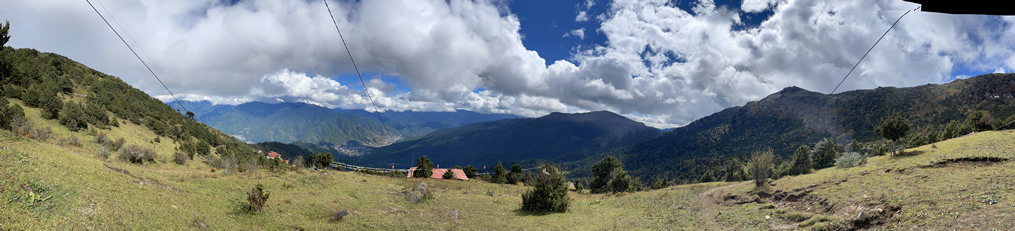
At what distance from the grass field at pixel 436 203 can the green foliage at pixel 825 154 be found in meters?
43.6

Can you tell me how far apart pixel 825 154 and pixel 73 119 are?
102 m

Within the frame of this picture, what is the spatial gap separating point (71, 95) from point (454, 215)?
5287 centimetres

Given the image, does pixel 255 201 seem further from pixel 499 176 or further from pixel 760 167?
pixel 499 176

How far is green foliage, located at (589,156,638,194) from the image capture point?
57750 mm

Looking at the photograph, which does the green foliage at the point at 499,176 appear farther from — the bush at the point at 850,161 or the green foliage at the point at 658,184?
the bush at the point at 850,161

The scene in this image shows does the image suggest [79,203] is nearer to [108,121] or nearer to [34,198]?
[34,198]

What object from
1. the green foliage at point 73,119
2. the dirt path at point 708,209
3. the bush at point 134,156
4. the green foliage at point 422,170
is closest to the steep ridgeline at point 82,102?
the green foliage at point 73,119

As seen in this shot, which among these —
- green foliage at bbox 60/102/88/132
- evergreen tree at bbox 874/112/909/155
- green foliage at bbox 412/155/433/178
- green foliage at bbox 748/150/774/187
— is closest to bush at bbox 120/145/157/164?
green foliage at bbox 60/102/88/132

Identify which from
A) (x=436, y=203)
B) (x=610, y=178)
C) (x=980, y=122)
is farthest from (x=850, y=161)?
(x=610, y=178)

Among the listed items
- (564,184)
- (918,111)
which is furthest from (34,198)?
(918,111)

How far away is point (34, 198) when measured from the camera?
8414 mm

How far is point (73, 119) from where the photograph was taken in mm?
29250

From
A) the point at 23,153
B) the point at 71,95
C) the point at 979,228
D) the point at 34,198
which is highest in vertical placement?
the point at 71,95

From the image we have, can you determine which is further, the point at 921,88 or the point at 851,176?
the point at 921,88
